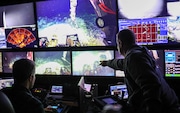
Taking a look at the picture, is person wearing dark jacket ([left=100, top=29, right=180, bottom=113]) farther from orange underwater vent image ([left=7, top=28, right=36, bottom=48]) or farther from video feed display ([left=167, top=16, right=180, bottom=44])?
orange underwater vent image ([left=7, top=28, right=36, bottom=48])

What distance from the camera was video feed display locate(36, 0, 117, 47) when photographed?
357 cm

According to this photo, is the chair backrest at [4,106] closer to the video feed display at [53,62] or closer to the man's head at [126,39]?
the man's head at [126,39]

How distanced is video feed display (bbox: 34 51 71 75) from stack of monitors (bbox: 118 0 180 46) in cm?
94

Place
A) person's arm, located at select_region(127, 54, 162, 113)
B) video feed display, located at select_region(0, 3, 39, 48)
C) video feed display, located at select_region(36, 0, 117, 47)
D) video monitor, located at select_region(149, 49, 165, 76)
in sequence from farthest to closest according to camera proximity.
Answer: video feed display, located at select_region(0, 3, 39, 48)
video feed display, located at select_region(36, 0, 117, 47)
video monitor, located at select_region(149, 49, 165, 76)
person's arm, located at select_region(127, 54, 162, 113)

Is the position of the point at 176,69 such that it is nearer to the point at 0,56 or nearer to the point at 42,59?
the point at 42,59

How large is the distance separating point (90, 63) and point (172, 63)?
3.58 feet

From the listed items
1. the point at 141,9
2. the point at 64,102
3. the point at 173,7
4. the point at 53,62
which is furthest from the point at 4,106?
the point at 173,7

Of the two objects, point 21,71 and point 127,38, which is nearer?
point 21,71

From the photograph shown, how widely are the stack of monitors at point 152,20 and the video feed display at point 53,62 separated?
0.94 meters

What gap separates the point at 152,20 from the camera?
3.38 meters

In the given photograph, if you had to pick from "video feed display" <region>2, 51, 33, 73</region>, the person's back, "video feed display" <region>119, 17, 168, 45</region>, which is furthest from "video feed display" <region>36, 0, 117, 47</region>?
the person's back

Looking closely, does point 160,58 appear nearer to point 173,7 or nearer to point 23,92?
point 173,7

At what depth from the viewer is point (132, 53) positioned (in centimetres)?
231

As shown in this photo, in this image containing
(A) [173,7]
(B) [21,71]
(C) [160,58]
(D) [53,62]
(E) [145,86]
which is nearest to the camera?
(E) [145,86]
